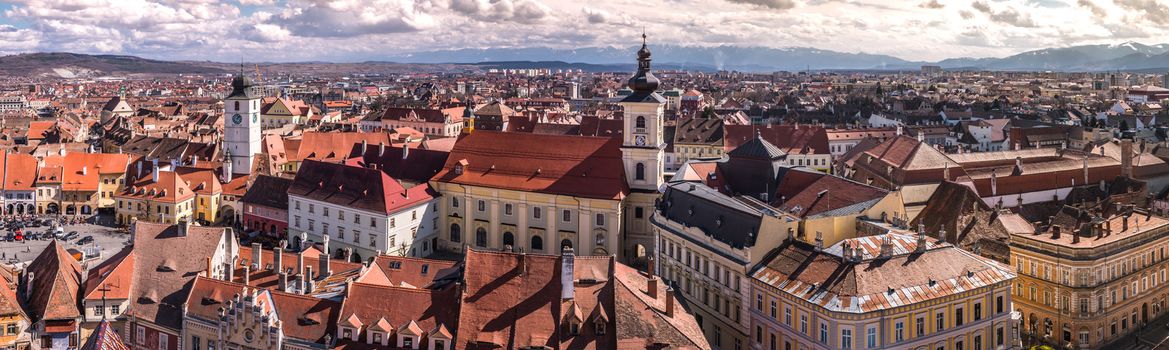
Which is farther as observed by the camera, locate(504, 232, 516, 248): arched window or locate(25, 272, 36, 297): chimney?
locate(504, 232, 516, 248): arched window

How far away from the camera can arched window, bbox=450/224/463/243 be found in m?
79.8

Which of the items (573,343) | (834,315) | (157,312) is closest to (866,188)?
(834,315)

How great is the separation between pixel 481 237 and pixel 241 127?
36499 mm

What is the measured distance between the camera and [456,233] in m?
80.0

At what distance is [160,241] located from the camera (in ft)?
172

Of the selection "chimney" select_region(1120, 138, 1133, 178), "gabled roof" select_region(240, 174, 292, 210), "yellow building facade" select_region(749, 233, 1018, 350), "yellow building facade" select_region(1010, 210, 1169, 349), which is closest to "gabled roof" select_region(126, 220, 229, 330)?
"yellow building facade" select_region(749, 233, 1018, 350)

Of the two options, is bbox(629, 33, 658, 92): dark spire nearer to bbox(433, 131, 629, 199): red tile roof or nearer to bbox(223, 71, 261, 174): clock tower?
bbox(433, 131, 629, 199): red tile roof

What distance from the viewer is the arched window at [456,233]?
79750 millimetres

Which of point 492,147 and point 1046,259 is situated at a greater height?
point 492,147

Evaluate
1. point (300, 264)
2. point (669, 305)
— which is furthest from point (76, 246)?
point (669, 305)

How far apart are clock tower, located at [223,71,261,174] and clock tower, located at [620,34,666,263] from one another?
4544 cm

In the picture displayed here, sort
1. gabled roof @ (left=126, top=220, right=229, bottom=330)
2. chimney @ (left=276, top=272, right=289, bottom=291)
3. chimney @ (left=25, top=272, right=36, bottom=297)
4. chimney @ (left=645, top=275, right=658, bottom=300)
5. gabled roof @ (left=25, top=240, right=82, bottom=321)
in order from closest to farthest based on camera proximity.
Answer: chimney @ (left=645, top=275, right=658, bottom=300) < chimney @ (left=276, top=272, right=289, bottom=291) < gabled roof @ (left=126, top=220, right=229, bottom=330) < gabled roof @ (left=25, top=240, right=82, bottom=321) < chimney @ (left=25, top=272, right=36, bottom=297)

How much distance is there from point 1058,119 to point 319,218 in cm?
15397

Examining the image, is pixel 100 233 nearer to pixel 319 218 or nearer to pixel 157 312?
pixel 319 218
